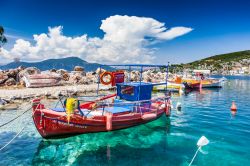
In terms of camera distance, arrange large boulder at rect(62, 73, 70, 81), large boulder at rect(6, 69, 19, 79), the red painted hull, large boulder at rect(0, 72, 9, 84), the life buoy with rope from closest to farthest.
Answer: the life buoy with rope → the red painted hull → large boulder at rect(0, 72, 9, 84) → large boulder at rect(6, 69, 19, 79) → large boulder at rect(62, 73, 70, 81)

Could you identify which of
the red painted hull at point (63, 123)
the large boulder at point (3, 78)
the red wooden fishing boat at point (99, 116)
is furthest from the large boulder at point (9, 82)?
the red painted hull at point (63, 123)

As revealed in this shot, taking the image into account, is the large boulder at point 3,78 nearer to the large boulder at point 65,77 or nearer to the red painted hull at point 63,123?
the large boulder at point 65,77

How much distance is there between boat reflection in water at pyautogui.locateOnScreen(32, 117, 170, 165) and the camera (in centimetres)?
1227

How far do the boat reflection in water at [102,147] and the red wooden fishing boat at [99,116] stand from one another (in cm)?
63

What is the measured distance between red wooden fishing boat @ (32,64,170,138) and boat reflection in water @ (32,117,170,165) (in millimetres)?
628

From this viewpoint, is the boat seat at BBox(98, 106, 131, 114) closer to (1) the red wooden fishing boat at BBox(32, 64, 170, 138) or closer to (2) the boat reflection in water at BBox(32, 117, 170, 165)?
(1) the red wooden fishing boat at BBox(32, 64, 170, 138)

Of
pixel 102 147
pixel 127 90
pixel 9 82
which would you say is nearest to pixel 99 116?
pixel 102 147

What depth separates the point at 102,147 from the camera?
13984 mm

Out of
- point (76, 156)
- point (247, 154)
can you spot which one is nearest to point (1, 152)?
point (76, 156)

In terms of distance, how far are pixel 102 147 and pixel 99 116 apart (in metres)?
2.27

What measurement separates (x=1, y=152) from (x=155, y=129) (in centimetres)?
1085

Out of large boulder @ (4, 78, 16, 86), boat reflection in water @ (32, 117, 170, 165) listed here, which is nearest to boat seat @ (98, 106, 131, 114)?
boat reflection in water @ (32, 117, 170, 165)

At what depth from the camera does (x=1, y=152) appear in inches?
514

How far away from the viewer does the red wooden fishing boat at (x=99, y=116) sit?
14.0 m
